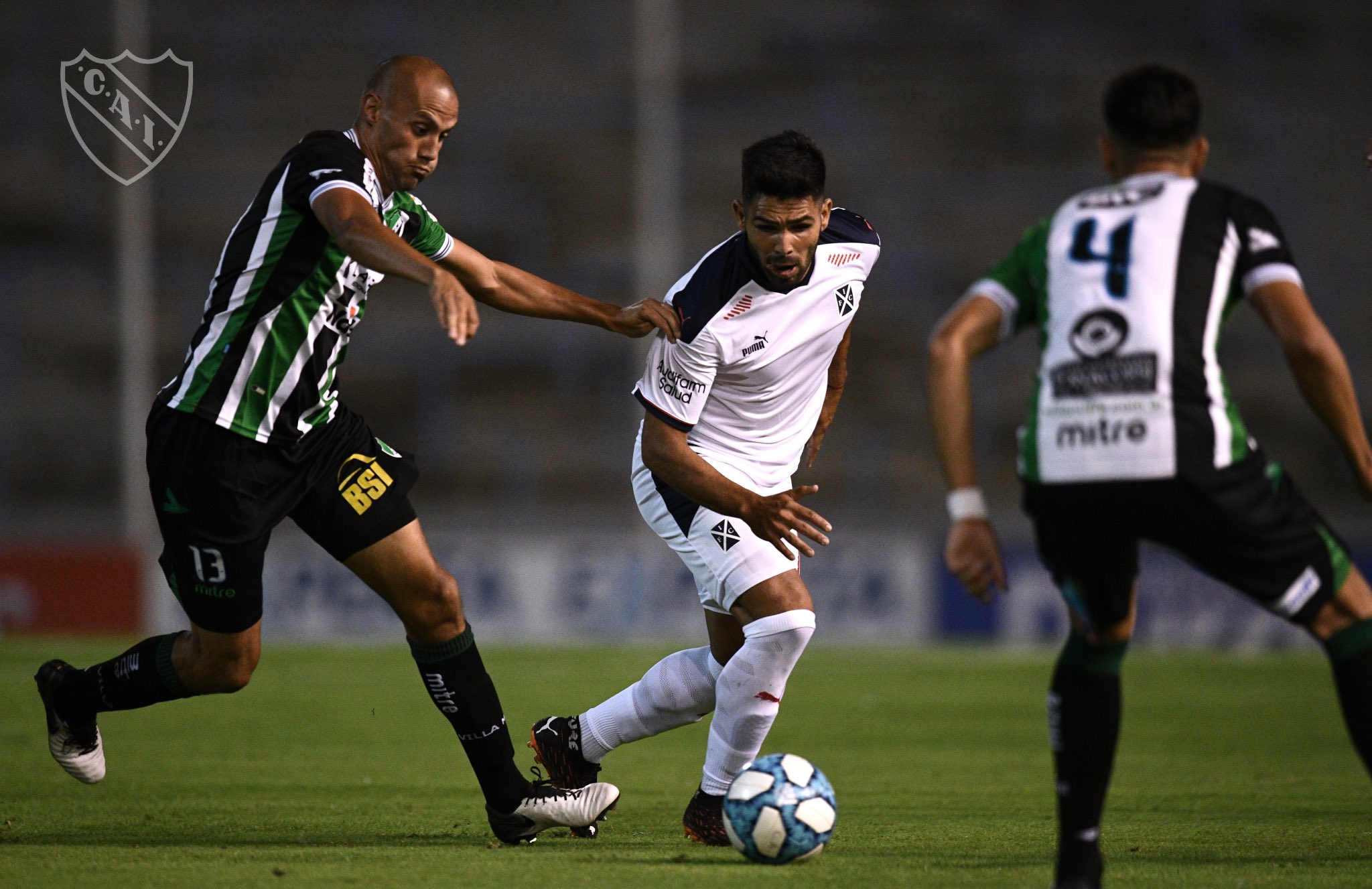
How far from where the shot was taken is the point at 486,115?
2331 centimetres

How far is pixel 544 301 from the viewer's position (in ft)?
17.6

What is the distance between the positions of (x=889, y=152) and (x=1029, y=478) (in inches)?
776

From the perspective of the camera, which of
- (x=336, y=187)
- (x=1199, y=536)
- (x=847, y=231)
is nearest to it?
(x=1199, y=536)

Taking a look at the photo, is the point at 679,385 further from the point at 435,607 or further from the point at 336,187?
the point at 336,187

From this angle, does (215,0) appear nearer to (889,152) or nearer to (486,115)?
(486,115)

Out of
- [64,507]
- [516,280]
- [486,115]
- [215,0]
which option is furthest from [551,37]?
[516,280]

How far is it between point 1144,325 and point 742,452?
2.09 metres

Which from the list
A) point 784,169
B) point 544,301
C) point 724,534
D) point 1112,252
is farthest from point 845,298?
point 1112,252

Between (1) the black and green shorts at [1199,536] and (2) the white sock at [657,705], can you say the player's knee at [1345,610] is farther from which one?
(2) the white sock at [657,705]

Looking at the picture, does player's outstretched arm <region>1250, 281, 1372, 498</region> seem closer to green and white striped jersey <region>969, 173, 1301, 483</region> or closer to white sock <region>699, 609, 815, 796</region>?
green and white striped jersey <region>969, 173, 1301, 483</region>

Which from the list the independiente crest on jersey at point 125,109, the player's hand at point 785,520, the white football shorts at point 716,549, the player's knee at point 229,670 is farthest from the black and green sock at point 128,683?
the independiente crest on jersey at point 125,109

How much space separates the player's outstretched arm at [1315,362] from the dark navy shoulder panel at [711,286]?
6.38 ft

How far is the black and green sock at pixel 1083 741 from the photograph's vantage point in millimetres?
3906

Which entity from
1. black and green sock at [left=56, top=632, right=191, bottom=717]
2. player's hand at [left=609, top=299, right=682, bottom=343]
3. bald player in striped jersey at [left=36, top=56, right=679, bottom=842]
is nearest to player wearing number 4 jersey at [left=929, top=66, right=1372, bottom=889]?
player's hand at [left=609, top=299, right=682, bottom=343]
